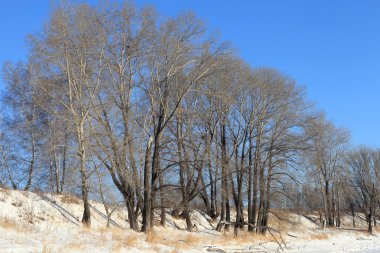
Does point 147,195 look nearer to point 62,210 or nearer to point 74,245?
point 62,210

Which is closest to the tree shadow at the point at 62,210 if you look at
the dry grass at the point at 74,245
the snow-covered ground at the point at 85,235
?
the snow-covered ground at the point at 85,235

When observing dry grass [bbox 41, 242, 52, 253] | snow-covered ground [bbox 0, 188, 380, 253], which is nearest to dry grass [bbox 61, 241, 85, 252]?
snow-covered ground [bbox 0, 188, 380, 253]

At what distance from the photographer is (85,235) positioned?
13.4 m

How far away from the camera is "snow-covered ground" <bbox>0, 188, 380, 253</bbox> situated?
10898mm

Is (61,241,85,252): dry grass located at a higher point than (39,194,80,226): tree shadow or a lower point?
lower

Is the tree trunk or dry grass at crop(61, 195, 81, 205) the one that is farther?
dry grass at crop(61, 195, 81, 205)

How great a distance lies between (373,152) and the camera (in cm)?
5919

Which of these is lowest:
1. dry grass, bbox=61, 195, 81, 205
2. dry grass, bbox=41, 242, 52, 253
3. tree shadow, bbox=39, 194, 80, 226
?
dry grass, bbox=41, 242, 52, 253

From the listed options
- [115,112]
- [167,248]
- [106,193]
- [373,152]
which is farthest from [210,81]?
[373,152]

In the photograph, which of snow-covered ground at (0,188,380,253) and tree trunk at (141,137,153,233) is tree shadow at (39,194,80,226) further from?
tree trunk at (141,137,153,233)

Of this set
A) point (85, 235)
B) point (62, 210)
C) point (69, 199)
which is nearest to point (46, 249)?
point (85, 235)

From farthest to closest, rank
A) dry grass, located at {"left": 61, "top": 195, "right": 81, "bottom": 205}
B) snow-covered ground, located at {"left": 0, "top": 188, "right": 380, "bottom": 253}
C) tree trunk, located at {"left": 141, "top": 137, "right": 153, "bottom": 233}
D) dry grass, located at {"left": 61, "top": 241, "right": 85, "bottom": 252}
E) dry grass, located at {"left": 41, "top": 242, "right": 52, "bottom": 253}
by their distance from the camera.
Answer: dry grass, located at {"left": 61, "top": 195, "right": 81, "bottom": 205} < tree trunk, located at {"left": 141, "top": 137, "right": 153, "bottom": 233} < snow-covered ground, located at {"left": 0, "top": 188, "right": 380, "bottom": 253} < dry grass, located at {"left": 61, "top": 241, "right": 85, "bottom": 252} < dry grass, located at {"left": 41, "top": 242, "right": 52, "bottom": 253}

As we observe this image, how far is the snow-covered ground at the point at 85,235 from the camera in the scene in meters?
10.9

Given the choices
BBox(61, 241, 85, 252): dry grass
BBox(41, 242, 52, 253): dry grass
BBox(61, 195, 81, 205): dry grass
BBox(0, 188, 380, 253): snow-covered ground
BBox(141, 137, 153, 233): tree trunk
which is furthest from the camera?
BBox(61, 195, 81, 205): dry grass
